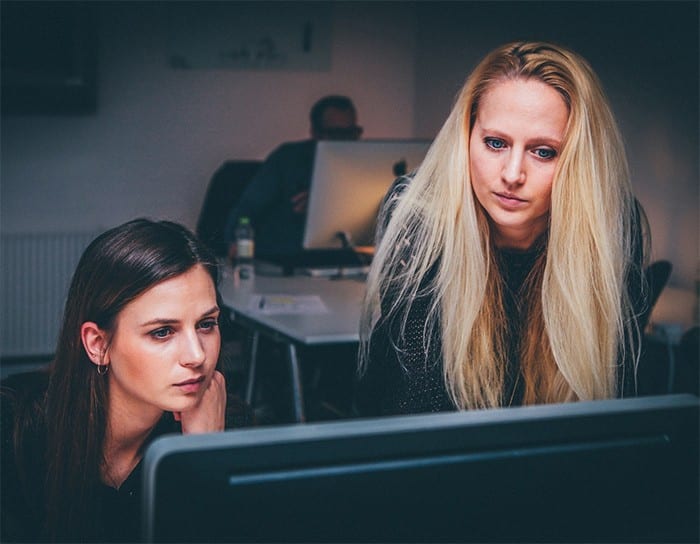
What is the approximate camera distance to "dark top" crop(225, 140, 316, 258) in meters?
3.84

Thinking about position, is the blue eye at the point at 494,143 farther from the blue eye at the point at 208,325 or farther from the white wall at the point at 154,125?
the white wall at the point at 154,125

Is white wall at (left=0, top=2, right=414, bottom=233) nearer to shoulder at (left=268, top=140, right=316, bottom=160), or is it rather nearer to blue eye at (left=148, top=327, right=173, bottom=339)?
shoulder at (left=268, top=140, right=316, bottom=160)

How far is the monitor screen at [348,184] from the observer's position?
323 centimetres

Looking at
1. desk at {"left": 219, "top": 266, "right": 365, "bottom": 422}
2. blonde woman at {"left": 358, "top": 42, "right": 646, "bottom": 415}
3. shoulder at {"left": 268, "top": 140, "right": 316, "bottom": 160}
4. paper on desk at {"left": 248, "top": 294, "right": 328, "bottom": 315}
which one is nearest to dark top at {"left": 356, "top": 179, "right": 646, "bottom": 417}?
blonde woman at {"left": 358, "top": 42, "right": 646, "bottom": 415}

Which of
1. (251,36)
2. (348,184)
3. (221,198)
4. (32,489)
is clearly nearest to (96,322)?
(32,489)

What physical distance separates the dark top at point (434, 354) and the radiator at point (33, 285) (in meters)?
3.98

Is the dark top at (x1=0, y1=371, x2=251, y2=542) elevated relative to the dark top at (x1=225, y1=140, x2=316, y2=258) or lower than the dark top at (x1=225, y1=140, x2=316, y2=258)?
lower

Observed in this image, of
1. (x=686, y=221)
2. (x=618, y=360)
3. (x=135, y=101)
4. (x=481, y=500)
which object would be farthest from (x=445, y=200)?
(x=135, y=101)

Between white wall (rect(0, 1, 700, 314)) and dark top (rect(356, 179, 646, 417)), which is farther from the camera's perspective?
white wall (rect(0, 1, 700, 314))

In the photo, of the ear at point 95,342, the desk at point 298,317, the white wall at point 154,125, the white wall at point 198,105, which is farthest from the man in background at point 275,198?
the ear at point 95,342

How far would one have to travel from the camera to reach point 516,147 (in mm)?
1260

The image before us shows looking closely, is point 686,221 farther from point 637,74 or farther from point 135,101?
point 135,101

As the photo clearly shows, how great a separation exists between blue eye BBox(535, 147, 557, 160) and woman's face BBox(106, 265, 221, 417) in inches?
20.1

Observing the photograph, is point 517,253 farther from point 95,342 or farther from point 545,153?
point 95,342
